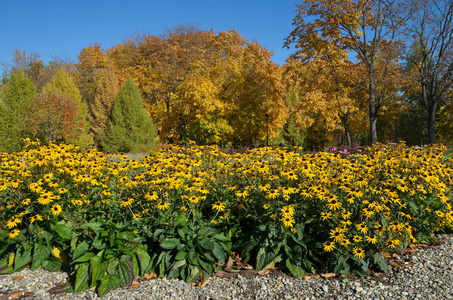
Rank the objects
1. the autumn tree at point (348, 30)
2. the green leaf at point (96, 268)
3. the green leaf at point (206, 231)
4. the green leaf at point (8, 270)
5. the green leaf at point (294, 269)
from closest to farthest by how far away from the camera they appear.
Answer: the green leaf at point (96, 268), the green leaf at point (294, 269), the green leaf at point (206, 231), the green leaf at point (8, 270), the autumn tree at point (348, 30)

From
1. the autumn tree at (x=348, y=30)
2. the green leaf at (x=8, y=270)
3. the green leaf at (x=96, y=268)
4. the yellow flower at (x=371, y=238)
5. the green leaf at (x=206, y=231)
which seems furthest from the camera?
the autumn tree at (x=348, y=30)

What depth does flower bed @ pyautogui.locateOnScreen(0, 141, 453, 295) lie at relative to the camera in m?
3.14

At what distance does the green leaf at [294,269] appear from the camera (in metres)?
3.21

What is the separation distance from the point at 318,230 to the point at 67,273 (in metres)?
2.83

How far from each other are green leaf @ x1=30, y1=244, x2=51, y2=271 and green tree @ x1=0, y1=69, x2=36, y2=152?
13.8 metres

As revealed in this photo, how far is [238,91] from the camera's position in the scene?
20.0 metres

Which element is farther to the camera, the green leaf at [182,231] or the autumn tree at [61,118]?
the autumn tree at [61,118]

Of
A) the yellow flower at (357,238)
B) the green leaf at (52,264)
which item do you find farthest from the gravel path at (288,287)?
the yellow flower at (357,238)

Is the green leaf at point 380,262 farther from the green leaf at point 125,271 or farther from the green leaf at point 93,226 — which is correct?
the green leaf at point 93,226

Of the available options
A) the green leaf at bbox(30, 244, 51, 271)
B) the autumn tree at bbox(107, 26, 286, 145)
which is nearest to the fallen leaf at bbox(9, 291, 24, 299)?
the green leaf at bbox(30, 244, 51, 271)

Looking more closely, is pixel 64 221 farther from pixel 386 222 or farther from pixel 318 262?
pixel 386 222

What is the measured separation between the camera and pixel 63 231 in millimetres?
3379

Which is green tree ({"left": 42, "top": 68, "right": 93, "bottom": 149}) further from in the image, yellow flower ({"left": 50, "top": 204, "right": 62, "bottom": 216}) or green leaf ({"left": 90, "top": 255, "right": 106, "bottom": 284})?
green leaf ({"left": 90, "top": 255, "right": 106, "bottom": 284})

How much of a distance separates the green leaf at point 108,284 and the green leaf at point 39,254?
83cm
